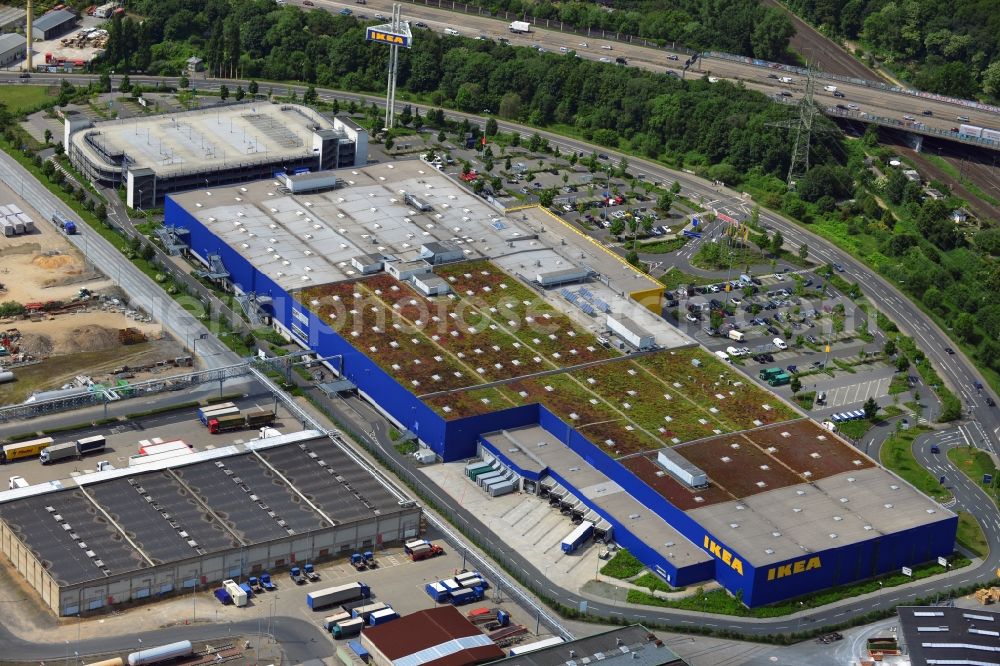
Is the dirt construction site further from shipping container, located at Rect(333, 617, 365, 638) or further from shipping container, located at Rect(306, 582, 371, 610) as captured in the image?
shipping container, located at Rect(333, 617, 365, 638)

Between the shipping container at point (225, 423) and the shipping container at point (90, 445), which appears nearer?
the shipping container at point (90, 445)

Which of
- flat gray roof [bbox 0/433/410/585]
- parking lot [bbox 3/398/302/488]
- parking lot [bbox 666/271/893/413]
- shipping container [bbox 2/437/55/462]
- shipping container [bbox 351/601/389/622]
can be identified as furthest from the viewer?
parking lot [bbox 666/271/893/413]

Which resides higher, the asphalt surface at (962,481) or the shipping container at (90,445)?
the asphalt surface at (962,481)

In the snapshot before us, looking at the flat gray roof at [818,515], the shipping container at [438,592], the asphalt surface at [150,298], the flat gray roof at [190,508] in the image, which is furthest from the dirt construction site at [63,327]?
the flat gray roof at [818,515]

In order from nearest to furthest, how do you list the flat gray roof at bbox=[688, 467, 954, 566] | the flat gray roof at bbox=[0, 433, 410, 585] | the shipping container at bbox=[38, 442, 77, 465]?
the flat gray roof at bbox=[0, 433, 410, 585]
the flat gray roof at bbox=[688, 467, 954, 566]
the shipping container at bbox=[38, 442, 77, 465]

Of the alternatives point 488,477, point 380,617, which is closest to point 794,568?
point 488,477

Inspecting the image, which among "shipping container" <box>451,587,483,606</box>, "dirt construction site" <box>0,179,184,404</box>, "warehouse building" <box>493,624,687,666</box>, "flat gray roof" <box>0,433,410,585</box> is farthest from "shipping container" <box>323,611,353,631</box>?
"dirt construction site" <box>0,179,184,404</box>

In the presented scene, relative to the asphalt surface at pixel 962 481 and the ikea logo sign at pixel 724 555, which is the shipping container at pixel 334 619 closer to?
the ikea logo sign at pixel 724 555

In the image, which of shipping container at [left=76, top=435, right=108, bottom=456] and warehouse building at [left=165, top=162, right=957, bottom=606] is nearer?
warehouse building at [left=165, top=162, right=957, bottom=606]
